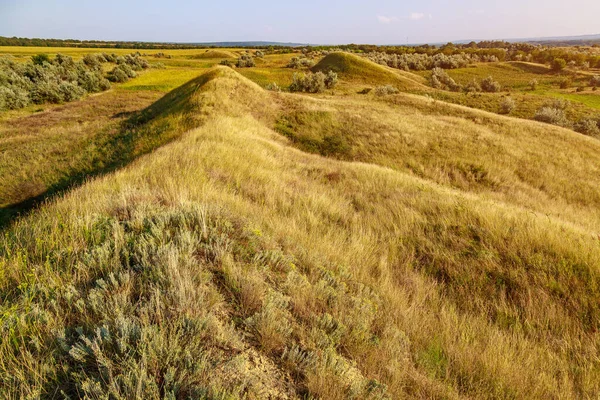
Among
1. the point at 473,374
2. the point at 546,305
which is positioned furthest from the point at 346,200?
the point at 473,374

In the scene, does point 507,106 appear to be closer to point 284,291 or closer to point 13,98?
point 284,291

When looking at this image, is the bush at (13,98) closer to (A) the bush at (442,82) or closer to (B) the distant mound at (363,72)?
(B) the distant mound at (363,72)

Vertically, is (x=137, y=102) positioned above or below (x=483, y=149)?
above

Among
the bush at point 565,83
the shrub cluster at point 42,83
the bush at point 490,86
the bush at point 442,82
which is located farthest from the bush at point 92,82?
the bush at point 565,83

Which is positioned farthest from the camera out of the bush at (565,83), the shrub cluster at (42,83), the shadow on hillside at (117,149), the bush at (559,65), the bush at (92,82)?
the bush at (559,65)

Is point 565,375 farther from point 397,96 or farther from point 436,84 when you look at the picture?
point 436,84
